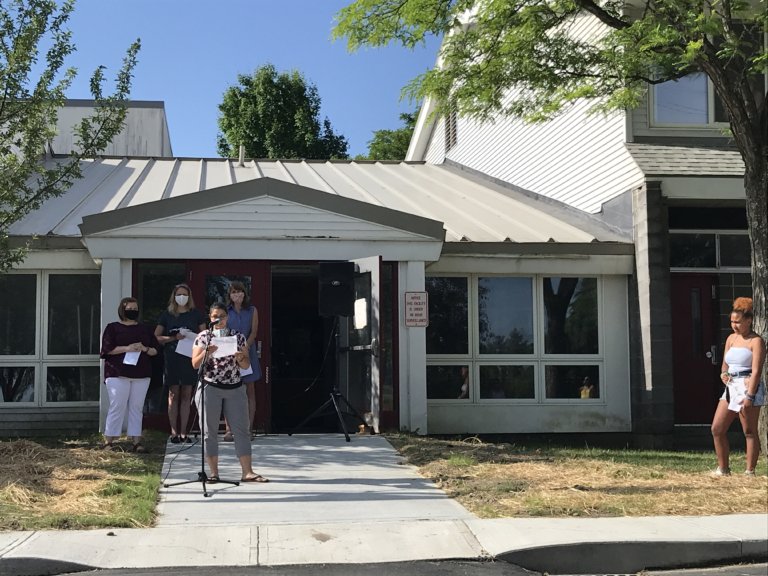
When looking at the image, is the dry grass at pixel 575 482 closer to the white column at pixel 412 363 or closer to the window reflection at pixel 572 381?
the white column at pixel 412 363

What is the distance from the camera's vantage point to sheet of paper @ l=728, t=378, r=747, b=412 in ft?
28.1

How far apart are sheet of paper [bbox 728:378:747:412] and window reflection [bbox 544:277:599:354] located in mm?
4676

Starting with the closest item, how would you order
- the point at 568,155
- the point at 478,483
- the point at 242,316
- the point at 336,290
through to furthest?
the point at 478,483 < the point at 242,316 < the point at 336,290 < the point at 568,155

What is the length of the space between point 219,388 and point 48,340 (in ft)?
17.8

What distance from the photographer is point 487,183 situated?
18.7 metres

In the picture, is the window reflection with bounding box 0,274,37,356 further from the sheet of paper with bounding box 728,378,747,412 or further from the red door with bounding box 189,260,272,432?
the sheet of paper with bounding box 728,378,747,412

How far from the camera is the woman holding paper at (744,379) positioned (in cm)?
849

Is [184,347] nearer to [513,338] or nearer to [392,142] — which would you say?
[513,338]

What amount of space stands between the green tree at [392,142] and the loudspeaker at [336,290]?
102 ft

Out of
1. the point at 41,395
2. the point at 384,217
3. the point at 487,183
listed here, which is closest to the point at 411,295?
the point at 384,217

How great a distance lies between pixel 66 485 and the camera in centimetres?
793

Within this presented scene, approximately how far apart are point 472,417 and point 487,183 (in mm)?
7103

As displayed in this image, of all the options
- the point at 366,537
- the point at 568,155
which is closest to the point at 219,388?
the point at 366,537

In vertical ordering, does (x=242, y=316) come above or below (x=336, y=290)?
below
